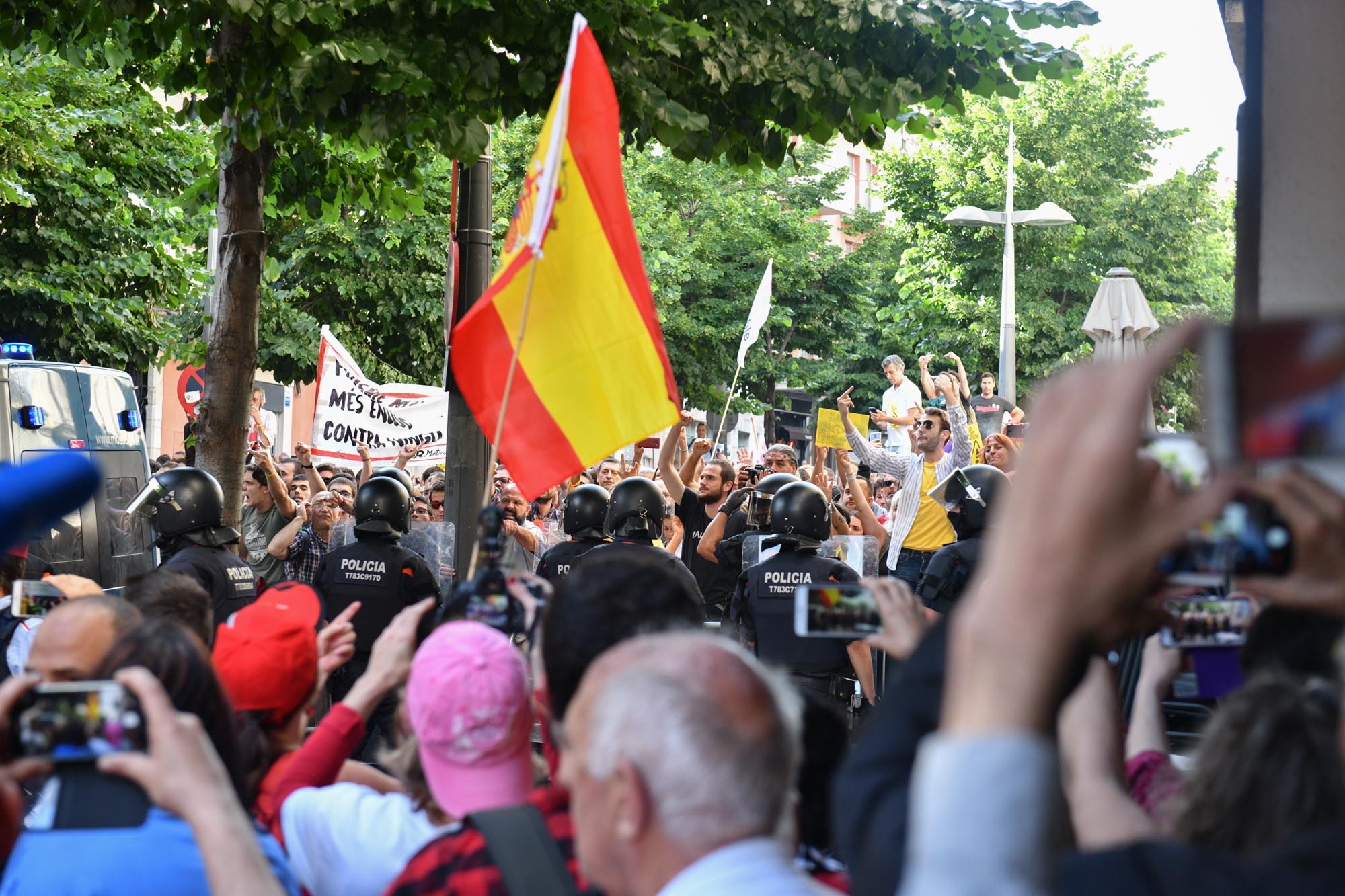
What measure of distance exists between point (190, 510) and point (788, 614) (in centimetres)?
294

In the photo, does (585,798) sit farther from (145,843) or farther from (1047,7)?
(1047,7)

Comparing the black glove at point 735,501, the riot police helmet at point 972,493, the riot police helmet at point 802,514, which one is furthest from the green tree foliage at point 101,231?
the riot police helmet at point 972,493

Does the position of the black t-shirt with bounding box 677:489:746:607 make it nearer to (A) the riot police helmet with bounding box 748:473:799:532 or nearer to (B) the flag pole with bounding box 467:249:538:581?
(A) the riot police helmet with bounding box 748:473:799:532

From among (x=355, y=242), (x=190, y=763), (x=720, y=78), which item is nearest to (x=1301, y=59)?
(x=190, y=763)

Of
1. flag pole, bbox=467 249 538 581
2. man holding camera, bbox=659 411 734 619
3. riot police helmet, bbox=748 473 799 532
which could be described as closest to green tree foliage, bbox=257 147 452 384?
man holding camera, bbox=659 411 734 619

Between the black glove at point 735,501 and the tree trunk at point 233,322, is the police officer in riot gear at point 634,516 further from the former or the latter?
the tree trunk at point 233,322

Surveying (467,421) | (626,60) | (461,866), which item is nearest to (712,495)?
(467,421)

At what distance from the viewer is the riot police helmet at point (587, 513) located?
7.90m

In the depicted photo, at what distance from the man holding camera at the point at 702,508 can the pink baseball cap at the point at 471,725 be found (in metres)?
6.27

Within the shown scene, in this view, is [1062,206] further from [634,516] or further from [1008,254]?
[634,516]

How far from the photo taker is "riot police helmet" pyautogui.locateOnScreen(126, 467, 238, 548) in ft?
22.3

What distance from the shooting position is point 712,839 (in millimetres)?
1725

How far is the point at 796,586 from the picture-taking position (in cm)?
717

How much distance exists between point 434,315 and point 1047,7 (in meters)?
17.3
